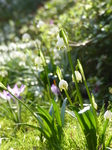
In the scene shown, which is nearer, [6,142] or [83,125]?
[83,125]

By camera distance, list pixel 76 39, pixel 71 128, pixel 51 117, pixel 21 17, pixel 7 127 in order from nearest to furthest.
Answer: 1. pixel 51 117
2. pixel 71 128
3. pixel 7 127
4. pixel 76 39
5. pixel 21 17

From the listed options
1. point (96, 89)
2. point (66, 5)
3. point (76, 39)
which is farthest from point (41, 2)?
point (96, 89)

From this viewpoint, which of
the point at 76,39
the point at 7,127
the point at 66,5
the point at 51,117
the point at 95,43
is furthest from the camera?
the point at 66,5

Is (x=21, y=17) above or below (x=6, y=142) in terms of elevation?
above

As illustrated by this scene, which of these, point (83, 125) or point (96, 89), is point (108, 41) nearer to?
point (96, 89)

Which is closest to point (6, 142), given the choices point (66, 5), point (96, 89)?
point (96, 89)

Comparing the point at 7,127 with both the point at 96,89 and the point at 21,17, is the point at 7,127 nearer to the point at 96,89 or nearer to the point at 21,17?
the point at 96,89

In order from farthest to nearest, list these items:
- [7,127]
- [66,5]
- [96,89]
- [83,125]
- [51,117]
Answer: [66,5], [96,89], [7,127], [51,117], [83,125]

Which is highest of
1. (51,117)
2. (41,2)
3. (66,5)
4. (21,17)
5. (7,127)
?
(41,2)

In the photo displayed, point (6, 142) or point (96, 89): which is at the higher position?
point (96, 89)
